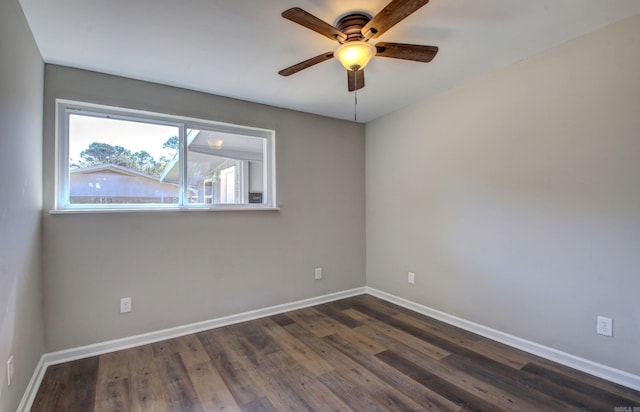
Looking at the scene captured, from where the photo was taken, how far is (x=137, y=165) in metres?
2.66

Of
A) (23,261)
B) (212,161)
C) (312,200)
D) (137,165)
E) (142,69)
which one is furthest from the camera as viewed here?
(312,200)

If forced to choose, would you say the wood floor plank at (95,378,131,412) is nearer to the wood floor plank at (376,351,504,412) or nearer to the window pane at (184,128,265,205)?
the window pane at (184,128,265,205)

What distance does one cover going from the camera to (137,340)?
2.55 metres

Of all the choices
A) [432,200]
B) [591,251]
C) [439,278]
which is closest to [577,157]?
[591,251]

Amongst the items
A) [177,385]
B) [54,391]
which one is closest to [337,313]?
[177,385]

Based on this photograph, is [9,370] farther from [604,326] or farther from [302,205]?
[604,326]

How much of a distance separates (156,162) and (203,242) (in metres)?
0.85

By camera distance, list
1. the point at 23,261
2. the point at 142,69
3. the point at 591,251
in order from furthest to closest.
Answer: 1. the point at 142,69
2. the point at 591,251
3. the point at 23,261

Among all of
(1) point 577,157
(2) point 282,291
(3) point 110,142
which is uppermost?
(3) point 110,142

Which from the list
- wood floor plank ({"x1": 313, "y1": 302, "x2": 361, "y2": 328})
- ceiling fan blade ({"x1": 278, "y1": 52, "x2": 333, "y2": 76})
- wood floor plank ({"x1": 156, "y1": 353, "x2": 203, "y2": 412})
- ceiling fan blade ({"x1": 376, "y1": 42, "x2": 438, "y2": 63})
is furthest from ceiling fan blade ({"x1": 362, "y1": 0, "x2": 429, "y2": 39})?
wood floor plank ({"x1": 313, "y1": 302, "x2": 361, "y2": 328})

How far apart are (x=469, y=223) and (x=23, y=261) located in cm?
335

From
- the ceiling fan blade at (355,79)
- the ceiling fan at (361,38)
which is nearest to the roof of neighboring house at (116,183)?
the ceiling fan at (361,38)

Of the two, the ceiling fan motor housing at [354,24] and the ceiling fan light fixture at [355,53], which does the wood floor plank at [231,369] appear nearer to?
the ceiling fan light fixture at [355,53]

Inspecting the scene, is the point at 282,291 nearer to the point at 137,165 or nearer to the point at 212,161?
the point at 212,161
